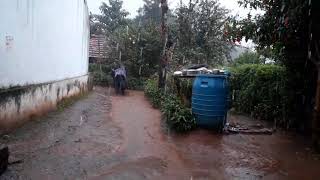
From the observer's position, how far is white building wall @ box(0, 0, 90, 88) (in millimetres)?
7637

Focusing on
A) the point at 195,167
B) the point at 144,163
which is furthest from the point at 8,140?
the point at 195,167

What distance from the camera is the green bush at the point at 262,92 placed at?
9.58m

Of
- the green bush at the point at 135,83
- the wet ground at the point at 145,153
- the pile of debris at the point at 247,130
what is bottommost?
the wet ground at the point at 145,153

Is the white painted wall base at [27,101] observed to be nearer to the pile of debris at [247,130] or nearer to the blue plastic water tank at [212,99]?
the blue plastic water tank at [212,99]

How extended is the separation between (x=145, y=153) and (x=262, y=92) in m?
5.24

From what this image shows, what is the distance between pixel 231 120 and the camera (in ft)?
33.6

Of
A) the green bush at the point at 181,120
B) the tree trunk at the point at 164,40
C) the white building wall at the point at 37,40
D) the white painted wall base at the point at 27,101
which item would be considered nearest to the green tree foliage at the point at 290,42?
the green bush at the point at 181,120

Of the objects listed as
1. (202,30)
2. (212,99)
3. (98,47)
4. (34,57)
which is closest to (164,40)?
(34,57)

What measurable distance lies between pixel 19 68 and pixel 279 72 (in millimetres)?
6457

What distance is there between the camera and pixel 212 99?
802cm

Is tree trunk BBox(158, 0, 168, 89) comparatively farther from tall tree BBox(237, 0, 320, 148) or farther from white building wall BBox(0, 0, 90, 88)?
tall tree BBox(237, 0, 320, 148)

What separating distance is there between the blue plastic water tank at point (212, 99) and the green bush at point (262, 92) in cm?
194

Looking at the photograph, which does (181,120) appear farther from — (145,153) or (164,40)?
(164,40)

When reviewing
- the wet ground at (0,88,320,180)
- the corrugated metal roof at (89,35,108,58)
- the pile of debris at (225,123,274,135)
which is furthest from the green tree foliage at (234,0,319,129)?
the corrugated metal roof at (89,35,108,58)
